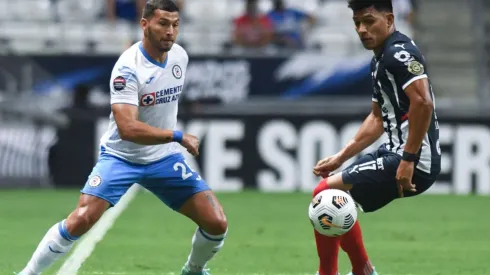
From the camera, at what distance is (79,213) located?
26.6ft

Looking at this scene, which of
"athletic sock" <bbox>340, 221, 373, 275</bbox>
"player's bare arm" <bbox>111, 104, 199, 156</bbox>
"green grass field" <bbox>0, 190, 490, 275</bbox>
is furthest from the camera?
"green grass field" <bbox>0, 190, 490, 275</bbox>

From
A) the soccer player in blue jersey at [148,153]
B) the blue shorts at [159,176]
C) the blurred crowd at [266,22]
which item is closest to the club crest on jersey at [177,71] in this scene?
the soccer player in blue jersey at [148,153]

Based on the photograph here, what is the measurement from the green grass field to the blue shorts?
123cm

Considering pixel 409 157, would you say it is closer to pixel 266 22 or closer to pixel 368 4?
pixel 368 4

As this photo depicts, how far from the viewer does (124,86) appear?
821cm

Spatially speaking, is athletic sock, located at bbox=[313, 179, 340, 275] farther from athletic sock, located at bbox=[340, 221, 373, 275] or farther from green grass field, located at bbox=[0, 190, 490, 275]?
green grass field, located at bbox=[0, 190, 490, 275]

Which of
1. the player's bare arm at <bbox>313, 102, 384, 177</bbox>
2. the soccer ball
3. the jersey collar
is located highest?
the jersey collar

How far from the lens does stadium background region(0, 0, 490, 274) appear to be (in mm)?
14352

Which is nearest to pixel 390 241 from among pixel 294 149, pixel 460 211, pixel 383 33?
pixel 460 211

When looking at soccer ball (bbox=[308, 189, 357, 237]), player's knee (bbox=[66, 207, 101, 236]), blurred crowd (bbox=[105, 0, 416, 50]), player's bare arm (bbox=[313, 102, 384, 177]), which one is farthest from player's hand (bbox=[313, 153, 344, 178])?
blurred crowd (bbox=[105, 0, 416, 50])

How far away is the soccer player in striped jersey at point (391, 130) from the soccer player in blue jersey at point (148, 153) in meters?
1.00

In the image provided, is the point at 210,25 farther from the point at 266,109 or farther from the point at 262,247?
the point at 262,247

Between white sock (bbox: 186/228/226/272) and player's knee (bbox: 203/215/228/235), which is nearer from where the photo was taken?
player's knee (bbox: 203/215/228/235)

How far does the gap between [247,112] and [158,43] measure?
10115mm
